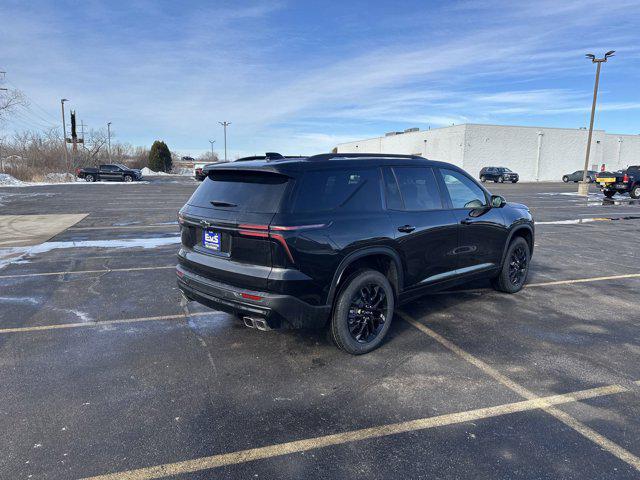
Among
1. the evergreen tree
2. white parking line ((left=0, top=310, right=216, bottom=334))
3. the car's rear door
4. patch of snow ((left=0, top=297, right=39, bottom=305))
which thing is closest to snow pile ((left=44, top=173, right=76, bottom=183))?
the car's rear door

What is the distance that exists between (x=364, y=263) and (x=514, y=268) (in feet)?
10.3

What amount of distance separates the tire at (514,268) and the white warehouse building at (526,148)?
45871mm

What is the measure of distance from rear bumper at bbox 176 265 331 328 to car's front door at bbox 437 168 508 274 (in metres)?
2.21

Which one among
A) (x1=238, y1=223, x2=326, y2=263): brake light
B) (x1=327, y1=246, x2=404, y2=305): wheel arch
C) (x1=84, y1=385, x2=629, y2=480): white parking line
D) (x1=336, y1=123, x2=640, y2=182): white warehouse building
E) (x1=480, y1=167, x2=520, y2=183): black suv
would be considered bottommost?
(x1=84, y1=385, x2=629, y2=480): white parking line

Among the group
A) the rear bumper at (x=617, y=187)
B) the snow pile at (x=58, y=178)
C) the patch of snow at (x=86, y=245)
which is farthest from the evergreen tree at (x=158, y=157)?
the patch of snow at (x=86, y=245)

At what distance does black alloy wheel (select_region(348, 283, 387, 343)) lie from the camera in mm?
4180

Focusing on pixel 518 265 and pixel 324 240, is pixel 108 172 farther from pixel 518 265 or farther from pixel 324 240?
pixel 324 240

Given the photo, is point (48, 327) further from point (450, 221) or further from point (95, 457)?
point (450, 221)

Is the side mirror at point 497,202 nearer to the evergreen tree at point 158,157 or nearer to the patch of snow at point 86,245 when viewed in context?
the patch of snow at point 86,245

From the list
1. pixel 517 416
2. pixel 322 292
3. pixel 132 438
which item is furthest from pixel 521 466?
pixel 132 438

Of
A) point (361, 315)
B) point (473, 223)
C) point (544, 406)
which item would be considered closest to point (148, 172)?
point (473, 223)

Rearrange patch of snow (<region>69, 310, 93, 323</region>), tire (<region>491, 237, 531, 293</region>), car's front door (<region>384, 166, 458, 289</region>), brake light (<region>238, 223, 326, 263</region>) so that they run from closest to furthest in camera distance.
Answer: brake light (<region>238, 223, 326, 263</region>) → car's front door (<region>384, 166, 458, 289</region>) → patch of snow (<region>69, 310, 93, 323</region>) → tire (<region>491, 237, 531, 293</region>)

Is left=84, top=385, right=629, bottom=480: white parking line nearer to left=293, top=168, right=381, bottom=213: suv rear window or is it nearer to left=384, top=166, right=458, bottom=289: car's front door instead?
left=384, top=166, right=458, bottom=289: car's front door

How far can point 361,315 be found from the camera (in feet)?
13.9
